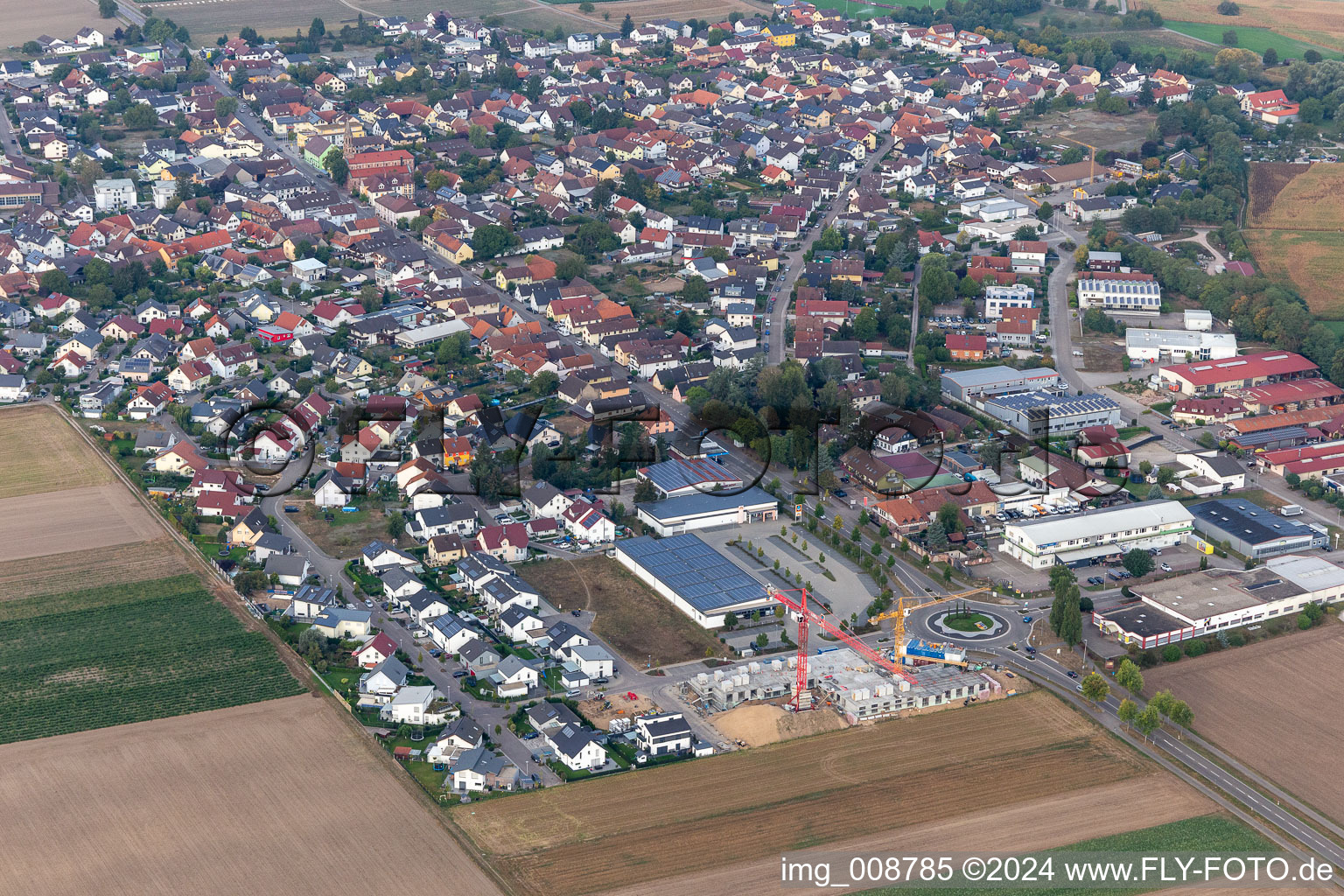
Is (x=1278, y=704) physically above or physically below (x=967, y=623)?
above

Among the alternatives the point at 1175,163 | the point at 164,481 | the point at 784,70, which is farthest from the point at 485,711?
the point at 784,70

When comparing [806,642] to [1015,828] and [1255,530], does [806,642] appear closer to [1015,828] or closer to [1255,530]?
[1015,828]

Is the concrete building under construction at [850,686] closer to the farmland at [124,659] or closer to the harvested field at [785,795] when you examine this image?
the harvested field at [785,795]

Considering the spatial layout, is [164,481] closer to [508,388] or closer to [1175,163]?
[508,388]


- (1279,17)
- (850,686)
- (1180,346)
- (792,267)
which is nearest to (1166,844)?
(850,686)

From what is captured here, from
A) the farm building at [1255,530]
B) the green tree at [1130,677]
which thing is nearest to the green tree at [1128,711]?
the green tree at [1130,677]

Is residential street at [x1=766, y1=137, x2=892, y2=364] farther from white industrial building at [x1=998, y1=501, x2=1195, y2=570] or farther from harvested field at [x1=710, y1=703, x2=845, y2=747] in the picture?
harvested field at [x1=710, y1=703, x2=845, y2=747]
